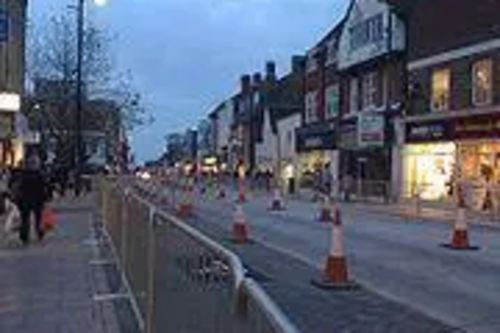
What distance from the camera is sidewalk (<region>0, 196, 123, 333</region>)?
1127 centimetres

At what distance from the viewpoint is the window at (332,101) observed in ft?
240

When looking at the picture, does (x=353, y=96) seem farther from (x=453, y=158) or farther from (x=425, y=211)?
(x=425, y=211)

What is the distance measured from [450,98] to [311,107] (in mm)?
29396

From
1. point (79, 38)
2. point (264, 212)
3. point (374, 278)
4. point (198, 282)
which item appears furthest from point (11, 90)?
point (198, 282)

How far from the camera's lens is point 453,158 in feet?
175

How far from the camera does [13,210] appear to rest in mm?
23547

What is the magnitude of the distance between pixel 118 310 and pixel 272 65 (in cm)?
12198

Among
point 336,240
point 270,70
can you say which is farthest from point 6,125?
point 270,70

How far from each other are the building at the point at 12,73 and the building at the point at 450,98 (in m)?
16.1

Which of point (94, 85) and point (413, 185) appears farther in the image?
point (94, 85)

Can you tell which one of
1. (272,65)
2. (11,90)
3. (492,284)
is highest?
(272,65)

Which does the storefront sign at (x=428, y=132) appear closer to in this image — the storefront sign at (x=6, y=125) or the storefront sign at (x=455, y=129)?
the storefront sign at (x=455, y=129)

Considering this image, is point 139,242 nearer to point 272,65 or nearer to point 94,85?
point 94,85

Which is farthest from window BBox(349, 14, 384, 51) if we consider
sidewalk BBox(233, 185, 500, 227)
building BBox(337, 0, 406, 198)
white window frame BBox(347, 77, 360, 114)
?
sidewalk BBox(233, 185, 500, 227)
